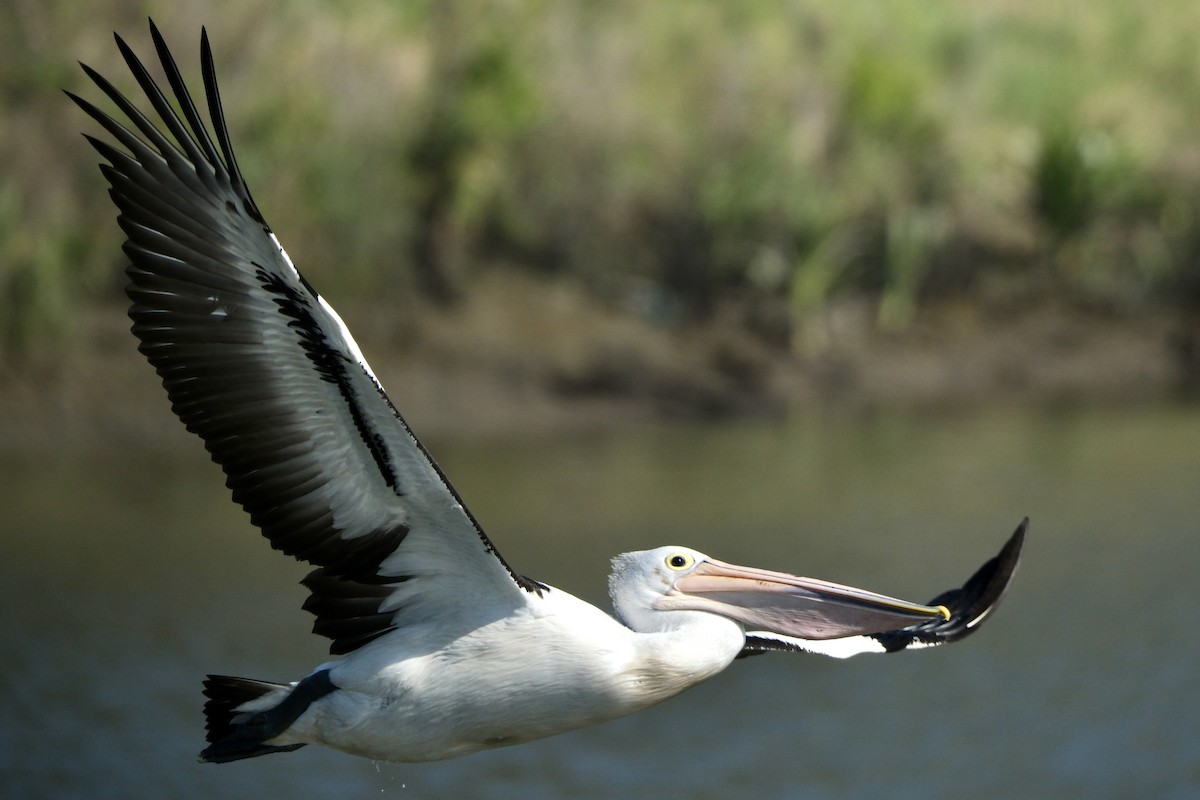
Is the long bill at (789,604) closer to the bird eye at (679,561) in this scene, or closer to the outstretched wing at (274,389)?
the bird eye at (679,561)

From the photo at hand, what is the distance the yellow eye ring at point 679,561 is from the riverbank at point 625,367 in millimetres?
11767

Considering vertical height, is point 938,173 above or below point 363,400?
above

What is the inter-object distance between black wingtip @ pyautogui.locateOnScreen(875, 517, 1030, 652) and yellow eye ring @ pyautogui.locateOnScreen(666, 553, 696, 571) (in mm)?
912

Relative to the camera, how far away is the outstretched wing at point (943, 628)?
21.7 feet

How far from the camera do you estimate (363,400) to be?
5.78 metres

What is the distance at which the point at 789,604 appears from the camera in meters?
6.56

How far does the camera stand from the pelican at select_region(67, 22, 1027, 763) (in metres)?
5.78

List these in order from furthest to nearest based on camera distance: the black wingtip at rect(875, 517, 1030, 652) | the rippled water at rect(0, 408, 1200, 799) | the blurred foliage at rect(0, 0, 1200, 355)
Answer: the blurred foliage at rect(0, 0, 1200, 355) < the rippled water at rect(0, 408, 1200, 799) < the black wingtip at rect(875, 517, 1030, 652)

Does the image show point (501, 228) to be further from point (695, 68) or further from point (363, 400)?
point (363, 400)

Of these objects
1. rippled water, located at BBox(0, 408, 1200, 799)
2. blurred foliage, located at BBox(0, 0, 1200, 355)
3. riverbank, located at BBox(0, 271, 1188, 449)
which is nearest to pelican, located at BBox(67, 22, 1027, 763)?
rippled water, located at BBox(0, 408, 1200, 799)

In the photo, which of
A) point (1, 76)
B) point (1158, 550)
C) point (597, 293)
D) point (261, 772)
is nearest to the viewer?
point (261, 772)

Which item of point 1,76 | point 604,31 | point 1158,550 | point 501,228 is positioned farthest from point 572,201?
point 1158,550

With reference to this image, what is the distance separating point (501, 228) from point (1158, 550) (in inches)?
382

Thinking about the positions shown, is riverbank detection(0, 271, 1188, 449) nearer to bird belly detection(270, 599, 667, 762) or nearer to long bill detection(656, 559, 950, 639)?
long bill detection(656, 559, 950, 639)
